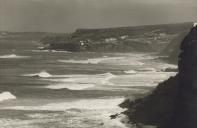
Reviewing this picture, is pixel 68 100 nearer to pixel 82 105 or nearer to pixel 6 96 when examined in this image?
pixel 82 105

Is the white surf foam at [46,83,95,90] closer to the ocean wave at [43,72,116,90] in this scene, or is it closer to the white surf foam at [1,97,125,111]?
the ocean wave at [43,72,116,90]

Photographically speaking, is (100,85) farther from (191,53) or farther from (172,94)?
(191,53)

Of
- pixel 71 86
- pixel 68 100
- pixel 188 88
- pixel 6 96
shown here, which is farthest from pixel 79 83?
pixel 188 88

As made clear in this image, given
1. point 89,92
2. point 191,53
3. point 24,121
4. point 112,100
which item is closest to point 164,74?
point 89,92

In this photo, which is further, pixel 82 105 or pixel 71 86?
pixel 71 86

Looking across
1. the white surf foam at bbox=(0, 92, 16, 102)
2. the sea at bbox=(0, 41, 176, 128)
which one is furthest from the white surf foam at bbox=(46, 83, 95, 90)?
the white surf foam at bbox=(0, 92, 16, 102)

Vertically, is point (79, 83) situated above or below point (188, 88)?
below

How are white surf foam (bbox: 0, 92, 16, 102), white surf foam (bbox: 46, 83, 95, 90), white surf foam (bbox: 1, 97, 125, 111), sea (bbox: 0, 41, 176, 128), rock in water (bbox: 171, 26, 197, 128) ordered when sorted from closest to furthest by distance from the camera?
rock in water (bbox: 171, 26, 197, 128)
sea (bbox: 0, 41, 176, 128)
white surf foam (bbox: 1, 97, 125, 111)
white surf foam (bbox: 0, 92, 16, 102)
white surf foam (bbox: 46, 83, 95, 90)

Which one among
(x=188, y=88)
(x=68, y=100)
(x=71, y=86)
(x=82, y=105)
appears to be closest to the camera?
(x=188, y=88)

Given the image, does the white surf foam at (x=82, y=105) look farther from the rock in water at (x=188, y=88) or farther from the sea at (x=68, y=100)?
the rock in water at (x=188, y=88)

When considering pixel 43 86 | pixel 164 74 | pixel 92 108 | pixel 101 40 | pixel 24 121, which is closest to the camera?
pixel 24 121

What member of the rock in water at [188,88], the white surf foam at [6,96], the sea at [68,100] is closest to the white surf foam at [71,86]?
the sea at [68,100]
